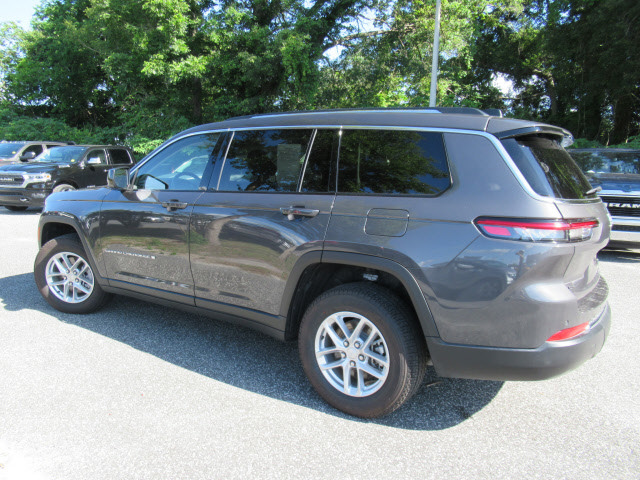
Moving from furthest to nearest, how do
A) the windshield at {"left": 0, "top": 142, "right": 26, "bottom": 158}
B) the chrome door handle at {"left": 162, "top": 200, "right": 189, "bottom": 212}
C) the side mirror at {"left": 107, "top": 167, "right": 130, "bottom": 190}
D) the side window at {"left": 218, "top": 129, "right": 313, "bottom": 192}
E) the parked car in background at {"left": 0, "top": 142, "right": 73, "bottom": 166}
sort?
the windshield at {"left": 0, "top": 142, "right": 26, "bottom": 158} < the parked car in background at {"left": 0, "top": 142, "right": 73, "bottom": 166} < the side mirror at {"left": 107, "top": 167, "right": 130, "bottom": 190} < the chrome door handle at {"left": 162, "top": 200, "right": 189, "bottom": 212} < the side window at {"left": 218, "top": 129, "right": 313, "bottom": 192}

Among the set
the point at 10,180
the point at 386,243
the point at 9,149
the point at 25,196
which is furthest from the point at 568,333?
the point at 9,149

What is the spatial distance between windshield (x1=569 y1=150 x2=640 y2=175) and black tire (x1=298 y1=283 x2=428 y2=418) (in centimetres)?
687

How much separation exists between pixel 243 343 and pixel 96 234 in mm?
1612

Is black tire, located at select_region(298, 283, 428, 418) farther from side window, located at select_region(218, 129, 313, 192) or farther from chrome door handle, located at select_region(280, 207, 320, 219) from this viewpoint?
side window, located at select_region(218, 129, 313, 192)

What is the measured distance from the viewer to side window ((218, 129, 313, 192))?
3.06 m

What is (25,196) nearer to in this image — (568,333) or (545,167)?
(545,167)

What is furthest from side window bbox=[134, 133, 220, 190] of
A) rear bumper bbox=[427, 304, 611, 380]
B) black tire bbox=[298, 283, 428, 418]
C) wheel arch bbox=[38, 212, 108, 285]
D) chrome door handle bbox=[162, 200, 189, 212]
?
rear bumper bbox=[427, 304, 611, 380]

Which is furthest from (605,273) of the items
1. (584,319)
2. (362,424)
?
(362,424)

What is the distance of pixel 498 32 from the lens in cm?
2347

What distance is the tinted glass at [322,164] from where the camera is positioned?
288 centimetres

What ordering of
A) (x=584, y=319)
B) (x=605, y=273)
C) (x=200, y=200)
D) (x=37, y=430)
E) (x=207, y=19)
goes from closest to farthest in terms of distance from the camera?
(x=584, y=319) < (x=37, y=430) < (x=200, y=200) < (x=605, y=273) < (x=207, y=19)

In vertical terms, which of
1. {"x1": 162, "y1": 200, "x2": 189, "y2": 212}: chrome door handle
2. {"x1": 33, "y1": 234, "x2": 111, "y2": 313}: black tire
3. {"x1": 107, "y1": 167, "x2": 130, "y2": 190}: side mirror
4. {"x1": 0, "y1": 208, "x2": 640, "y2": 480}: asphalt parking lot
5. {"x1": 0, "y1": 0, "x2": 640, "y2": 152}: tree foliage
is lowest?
{"x1": 0, "y1": 208, "x2": 640, "y2": 480}: asphalt parking lot

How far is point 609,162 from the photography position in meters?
8.18

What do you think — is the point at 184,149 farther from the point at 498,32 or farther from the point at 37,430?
the point at 498,32
